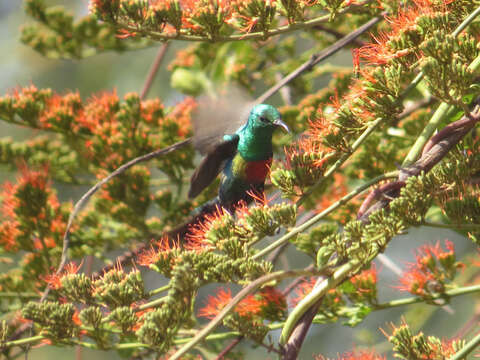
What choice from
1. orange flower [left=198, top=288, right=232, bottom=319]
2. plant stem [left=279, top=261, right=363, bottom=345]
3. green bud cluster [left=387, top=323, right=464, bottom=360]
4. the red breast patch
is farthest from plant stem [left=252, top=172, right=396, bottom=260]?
the red breast patch

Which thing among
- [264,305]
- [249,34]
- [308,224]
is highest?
[249,34]

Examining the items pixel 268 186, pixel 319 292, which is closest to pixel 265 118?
pixel 268 186

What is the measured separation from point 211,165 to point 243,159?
0.16 meters

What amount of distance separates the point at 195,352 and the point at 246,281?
167 cm

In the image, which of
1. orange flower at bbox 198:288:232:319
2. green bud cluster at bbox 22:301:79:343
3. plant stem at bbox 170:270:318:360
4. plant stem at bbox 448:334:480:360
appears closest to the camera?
plant stem at bbox 170:270:318:360

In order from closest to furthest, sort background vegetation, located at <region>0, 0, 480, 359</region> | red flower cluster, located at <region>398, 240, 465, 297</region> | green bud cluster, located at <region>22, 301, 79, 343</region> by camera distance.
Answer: background vegetation, located at <region>0, 0, 480, 359</region>
green bud cluster, located at <region>22, 301, 79, 343</region>
red flower cluster, located at <region>398, 240, 465, 297</region>

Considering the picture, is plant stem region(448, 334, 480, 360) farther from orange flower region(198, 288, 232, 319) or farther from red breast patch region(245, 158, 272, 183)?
red breast patch region(245, 158, 272, 183)

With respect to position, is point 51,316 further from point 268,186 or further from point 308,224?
point 268,186

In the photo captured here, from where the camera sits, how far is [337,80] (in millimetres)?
3900

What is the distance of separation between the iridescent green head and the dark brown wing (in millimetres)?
152

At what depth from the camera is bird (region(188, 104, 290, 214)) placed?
327 centimetres

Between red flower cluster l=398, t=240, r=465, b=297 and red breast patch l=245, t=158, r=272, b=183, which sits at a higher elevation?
red breast patch l=245, t=158, r=272, b=183

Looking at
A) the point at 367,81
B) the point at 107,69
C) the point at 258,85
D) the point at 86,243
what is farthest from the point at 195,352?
the point at 107,69

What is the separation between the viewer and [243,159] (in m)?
3.35
